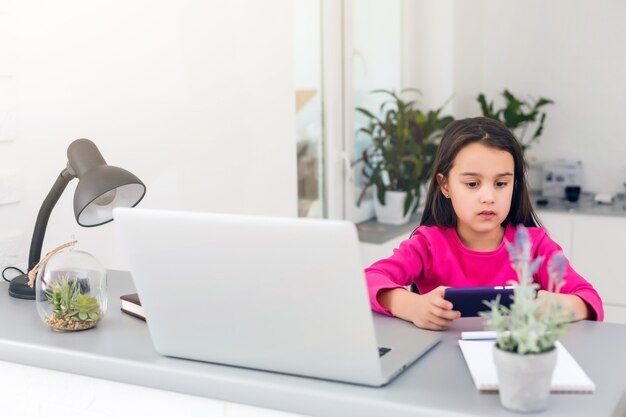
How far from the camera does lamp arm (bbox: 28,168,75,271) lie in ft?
6.16

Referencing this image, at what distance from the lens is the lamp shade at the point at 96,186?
1.71 m

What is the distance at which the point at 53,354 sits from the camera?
1.50m

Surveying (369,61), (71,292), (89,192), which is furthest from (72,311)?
(369,61)

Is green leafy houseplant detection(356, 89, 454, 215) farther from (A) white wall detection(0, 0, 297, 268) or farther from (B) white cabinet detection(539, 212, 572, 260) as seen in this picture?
(A) white wall detection(0, 0, 297, 268)

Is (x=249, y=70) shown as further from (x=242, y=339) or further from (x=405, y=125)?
(x=242, y=339)

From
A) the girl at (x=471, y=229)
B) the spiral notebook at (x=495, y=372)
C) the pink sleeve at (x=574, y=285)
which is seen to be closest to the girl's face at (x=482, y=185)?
the girl at (x=471, y=229)

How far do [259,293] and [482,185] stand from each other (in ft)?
2.27

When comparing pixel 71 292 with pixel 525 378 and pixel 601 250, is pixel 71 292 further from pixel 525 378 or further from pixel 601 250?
pixel 601 250

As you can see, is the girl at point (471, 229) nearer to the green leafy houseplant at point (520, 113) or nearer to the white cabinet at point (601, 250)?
the white cabinet at point (601, 250)

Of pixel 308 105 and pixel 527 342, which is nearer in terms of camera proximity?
pixel 527 342

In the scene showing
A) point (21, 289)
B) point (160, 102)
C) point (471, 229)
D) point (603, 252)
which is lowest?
point (603, 252)

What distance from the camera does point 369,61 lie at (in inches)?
156

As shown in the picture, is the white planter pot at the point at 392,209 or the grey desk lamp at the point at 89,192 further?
the white planter pot at the point at 392,209

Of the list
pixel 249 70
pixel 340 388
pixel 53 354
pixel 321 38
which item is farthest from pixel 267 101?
pixel 340 388
